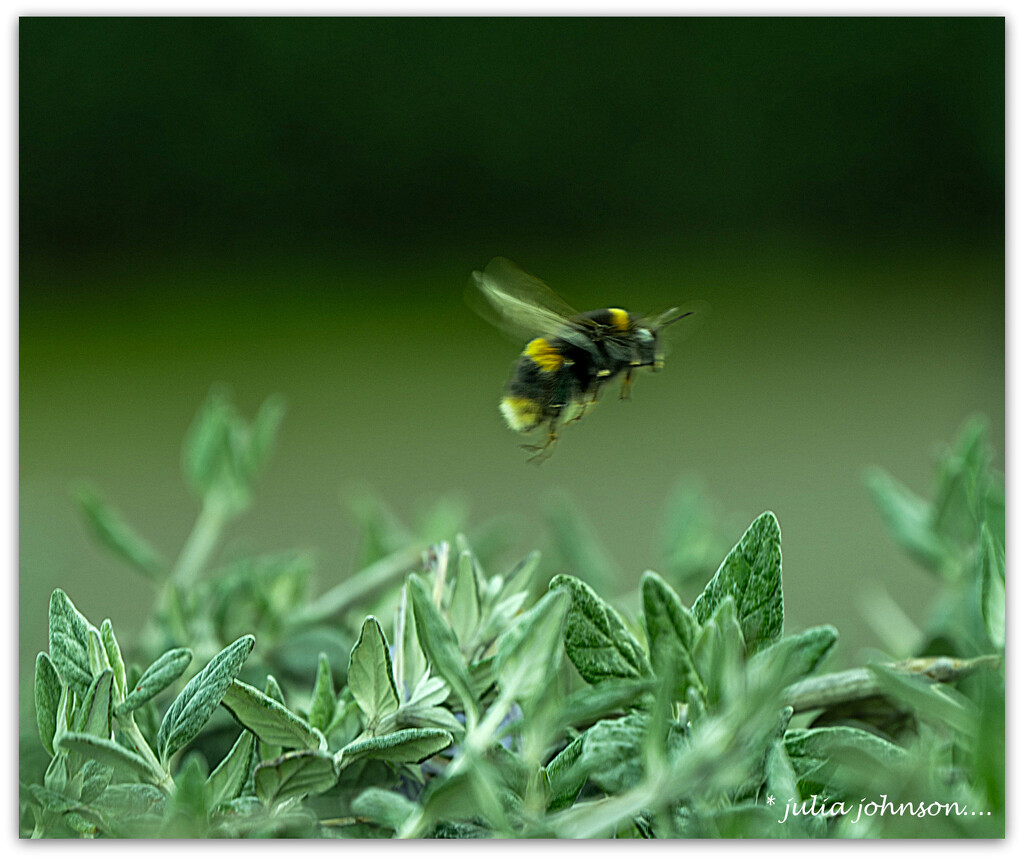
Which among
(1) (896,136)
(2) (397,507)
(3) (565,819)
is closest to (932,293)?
(1) (896,136)

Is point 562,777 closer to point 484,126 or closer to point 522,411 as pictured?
point 522,411

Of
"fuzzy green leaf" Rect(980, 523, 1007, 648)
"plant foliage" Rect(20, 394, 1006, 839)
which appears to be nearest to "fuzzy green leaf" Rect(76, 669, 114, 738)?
"plant foliage" Rect(20, 394, 1006, 839)

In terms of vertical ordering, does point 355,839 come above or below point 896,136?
below

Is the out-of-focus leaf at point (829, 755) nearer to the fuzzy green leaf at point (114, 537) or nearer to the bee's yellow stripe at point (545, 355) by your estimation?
the bee's yellow stripe at point (545, 355)

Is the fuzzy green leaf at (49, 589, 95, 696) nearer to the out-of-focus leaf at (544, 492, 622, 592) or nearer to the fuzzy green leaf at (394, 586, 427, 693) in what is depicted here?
the fuzzy green leaf at (394, 586, 427, 693)

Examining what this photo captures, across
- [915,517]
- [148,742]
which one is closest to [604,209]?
[915,517]

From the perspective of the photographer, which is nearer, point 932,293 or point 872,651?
point 872,651

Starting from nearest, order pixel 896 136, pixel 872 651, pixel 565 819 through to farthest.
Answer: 1. pixel 565 819
2. pixel 872 651
3. pixel 896 136

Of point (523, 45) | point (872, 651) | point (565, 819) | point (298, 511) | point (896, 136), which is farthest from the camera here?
point (298, 511)

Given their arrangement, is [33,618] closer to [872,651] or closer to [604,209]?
[872,651]
